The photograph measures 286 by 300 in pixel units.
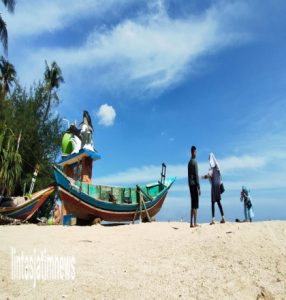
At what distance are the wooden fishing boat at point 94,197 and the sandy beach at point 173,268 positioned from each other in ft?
23.5

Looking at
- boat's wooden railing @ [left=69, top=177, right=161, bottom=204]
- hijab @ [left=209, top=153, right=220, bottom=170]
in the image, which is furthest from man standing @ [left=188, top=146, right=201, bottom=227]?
boat's wooden railing @ [left=69, top=177, right=161, bottom=204]

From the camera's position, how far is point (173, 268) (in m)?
5.16

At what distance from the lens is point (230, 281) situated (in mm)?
4539

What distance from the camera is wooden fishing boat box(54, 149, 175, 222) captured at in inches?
569

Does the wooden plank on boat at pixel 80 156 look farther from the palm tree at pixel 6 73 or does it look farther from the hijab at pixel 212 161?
the palm tree at pixel 6 73

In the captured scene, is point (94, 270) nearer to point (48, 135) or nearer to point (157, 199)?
point (157, 199)

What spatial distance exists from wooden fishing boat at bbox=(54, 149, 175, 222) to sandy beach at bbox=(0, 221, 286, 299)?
23.5 feet

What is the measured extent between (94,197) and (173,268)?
10239 millimetres

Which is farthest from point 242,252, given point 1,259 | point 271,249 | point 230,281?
point 1,259

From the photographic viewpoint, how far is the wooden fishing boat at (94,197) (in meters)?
14.5

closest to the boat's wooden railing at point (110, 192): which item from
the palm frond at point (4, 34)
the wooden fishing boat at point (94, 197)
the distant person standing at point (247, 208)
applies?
the wooden fishing boat at point (94, 197)

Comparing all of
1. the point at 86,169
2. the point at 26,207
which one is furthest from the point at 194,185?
the point at 26,207

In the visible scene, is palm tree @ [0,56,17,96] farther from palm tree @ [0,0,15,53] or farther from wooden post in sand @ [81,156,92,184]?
wooden post in sand @ [81,156,92,184]

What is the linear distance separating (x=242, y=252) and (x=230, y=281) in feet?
3.93
